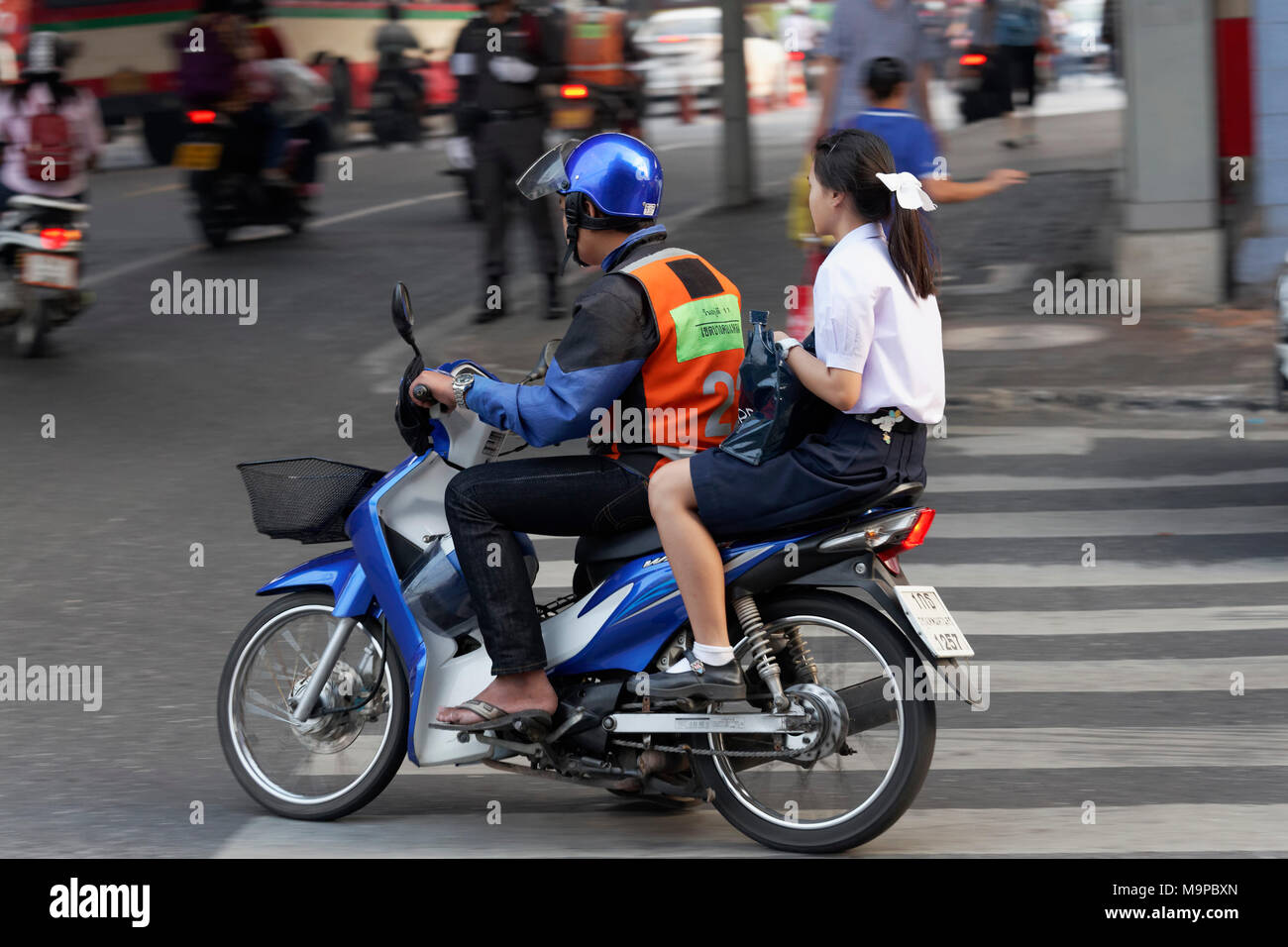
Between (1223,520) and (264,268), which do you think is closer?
(1223,520)

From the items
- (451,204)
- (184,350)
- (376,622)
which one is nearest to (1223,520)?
(376,622)

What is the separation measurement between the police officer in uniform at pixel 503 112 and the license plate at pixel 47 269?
108 inches

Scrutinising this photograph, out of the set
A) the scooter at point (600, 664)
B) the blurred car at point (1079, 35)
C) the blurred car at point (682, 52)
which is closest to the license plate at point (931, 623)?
the scooter at point (600, 664)

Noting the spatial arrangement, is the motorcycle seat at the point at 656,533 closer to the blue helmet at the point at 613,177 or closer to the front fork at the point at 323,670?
the front fork at the point at 323,670

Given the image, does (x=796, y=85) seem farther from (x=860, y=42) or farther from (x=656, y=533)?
(x=656, y=533)

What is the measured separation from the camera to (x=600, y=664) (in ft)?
15.5

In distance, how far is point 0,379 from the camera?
11570 millimetres

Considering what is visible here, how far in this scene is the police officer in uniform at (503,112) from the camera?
12414 millimetres

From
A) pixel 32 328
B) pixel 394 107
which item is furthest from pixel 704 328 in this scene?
pixel 394 107

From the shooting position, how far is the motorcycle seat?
4.47 meters

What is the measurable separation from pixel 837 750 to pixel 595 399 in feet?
3.45

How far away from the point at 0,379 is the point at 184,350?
4.25 ft

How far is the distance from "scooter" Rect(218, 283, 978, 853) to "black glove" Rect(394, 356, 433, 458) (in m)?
0.04

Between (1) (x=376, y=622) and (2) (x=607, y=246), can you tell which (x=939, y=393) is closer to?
(2) (x=607, y=246)
